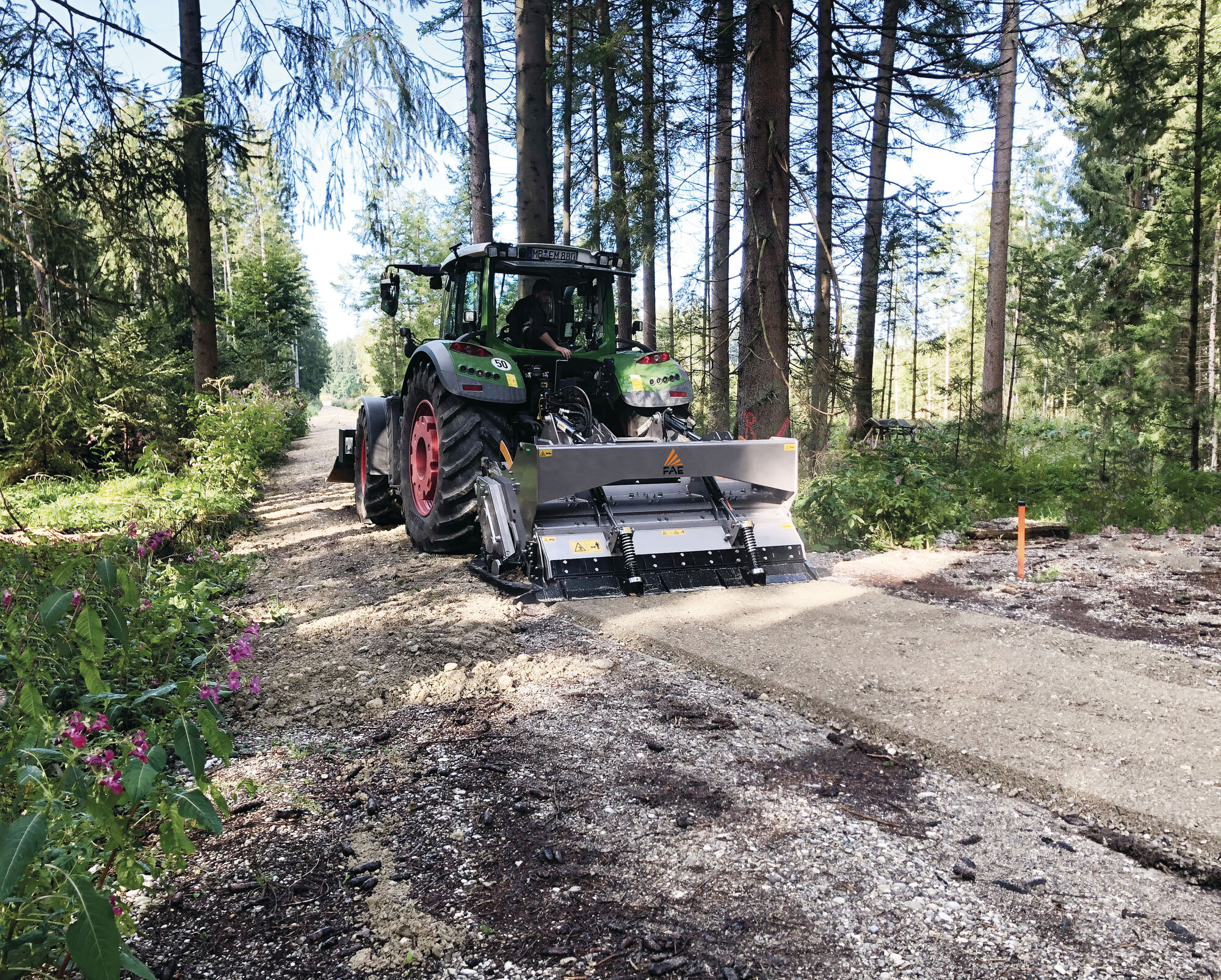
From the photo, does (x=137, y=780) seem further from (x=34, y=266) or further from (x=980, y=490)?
(x=980, y=490)

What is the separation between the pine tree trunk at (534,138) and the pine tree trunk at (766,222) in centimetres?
253

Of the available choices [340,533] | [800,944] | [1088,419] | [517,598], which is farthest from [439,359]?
[1088,419]

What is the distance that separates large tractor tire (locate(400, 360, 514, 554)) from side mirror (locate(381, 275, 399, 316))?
2.08 ft

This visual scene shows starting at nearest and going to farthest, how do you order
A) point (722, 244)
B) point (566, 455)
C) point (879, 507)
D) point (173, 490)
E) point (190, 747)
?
point (190, 747)
point (566, 455)
point (879, 507)
point (173, 490)
point (722, 244)

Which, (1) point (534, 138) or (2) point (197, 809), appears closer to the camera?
(2) point (197, 809)

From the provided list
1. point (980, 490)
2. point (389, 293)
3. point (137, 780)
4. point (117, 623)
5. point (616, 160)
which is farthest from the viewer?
point (616, 160)

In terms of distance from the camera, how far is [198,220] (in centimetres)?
1027

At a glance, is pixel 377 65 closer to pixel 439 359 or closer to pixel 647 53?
pixel 439 359

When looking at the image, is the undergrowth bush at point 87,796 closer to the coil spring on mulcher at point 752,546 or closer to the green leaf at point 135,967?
the green leaf at point 135,967

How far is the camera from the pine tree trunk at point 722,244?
1192cm

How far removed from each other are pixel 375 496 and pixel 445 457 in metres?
2.49

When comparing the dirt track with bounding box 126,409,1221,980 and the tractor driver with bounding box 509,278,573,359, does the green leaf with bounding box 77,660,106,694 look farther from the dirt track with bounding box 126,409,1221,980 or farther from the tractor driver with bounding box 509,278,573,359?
the tractor driver with bounding box 509,278,573,359

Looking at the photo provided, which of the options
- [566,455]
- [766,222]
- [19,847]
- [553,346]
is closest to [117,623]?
[19,847]

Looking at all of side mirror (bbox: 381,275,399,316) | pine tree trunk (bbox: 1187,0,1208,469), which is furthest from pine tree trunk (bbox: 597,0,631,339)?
pine tree trunk (bbox: 1187,0,1208,469)
